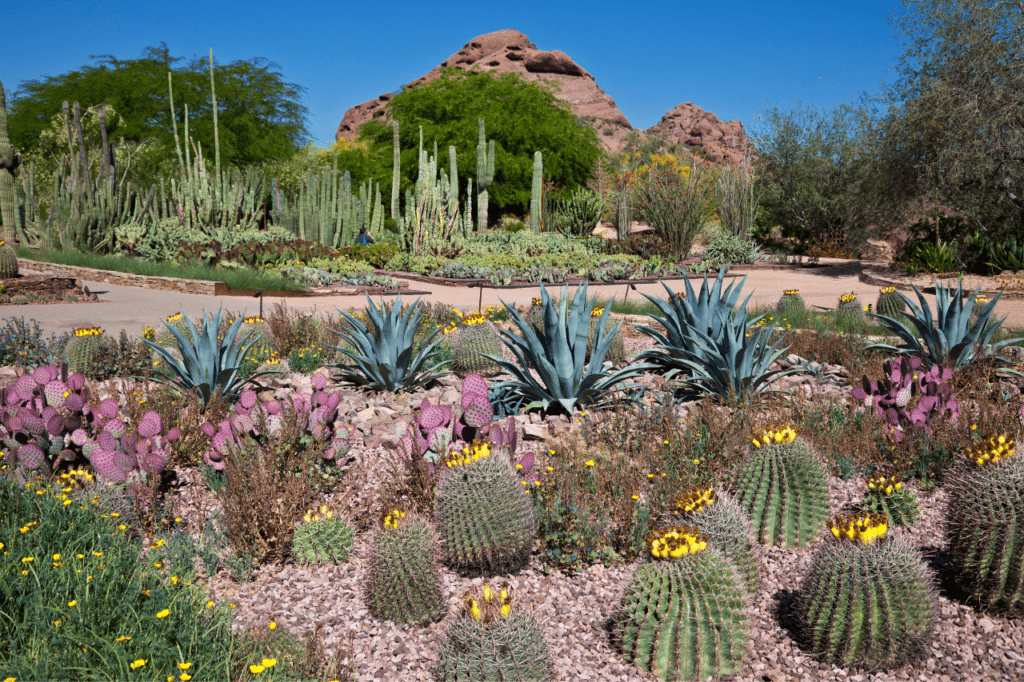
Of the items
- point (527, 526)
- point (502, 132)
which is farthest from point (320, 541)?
point (502, 132)

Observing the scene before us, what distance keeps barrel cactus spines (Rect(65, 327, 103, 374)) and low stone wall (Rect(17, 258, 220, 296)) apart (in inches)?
266

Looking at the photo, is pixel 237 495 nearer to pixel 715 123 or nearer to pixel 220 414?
pixel 220 414

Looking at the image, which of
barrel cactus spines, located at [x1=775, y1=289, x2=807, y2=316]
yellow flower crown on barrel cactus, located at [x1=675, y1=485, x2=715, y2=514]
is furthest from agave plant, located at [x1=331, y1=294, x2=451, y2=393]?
barrel cactus spines, located at [x1=775, y1=289, x2=807, y2=316]

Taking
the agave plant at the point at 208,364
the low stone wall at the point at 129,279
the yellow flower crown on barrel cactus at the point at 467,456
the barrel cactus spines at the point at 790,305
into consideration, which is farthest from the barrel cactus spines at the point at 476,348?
the low stone wall at the point at 129,279

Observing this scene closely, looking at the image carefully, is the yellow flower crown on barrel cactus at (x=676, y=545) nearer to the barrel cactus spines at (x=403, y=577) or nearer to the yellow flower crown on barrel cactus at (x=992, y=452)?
the barrel cactus spines at (x=403, y=577)

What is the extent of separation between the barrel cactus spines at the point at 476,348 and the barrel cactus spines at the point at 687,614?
→ 3.61 meters

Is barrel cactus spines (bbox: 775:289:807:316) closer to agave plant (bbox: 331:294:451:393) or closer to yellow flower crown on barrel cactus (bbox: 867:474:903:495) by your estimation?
agave plant (bbox: 331:294:451:393)

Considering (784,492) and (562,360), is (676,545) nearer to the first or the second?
(784,492)

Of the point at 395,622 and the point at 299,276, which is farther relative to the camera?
the point at 299,276

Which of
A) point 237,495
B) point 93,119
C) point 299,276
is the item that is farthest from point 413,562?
point 93,119

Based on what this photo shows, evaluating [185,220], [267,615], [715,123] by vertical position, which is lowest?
[267,615]

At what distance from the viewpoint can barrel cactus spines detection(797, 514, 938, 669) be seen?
2.45 metres

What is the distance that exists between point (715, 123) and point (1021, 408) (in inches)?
3653

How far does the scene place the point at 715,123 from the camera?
8944cm
